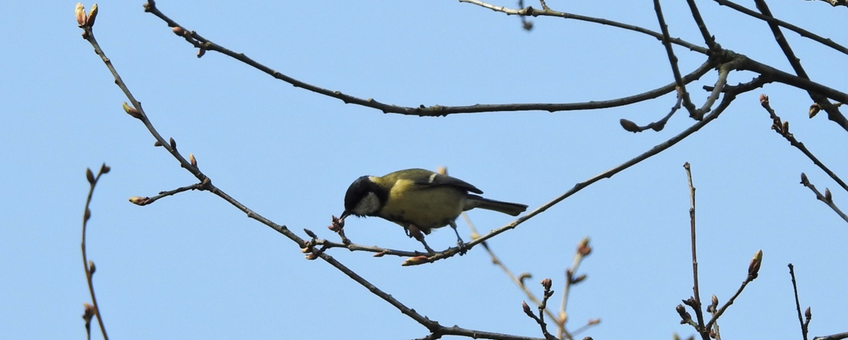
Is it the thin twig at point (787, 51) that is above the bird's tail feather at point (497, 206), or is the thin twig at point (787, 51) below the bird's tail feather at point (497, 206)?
below

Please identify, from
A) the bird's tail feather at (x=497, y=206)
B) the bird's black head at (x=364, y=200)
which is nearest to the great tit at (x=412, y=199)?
the bird's black head at (x=364, y=200)

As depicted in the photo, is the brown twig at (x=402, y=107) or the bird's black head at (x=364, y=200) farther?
the bird's black head at (x=364, y=200)

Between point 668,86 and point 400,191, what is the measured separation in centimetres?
407

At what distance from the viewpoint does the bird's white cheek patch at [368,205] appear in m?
7.52

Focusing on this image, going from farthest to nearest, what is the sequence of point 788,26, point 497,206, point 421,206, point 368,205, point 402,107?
point 497,206
point 368,205
point 421,206
point 788,26
point 402,107

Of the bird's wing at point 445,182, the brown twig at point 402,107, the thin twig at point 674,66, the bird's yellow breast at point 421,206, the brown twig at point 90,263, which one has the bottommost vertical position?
the brown twig at point 90,263

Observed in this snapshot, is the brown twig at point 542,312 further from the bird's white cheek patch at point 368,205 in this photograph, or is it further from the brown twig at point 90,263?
the bird's white cheek patch at point 368,205

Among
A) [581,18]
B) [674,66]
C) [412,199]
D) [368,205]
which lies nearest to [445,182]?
[412,199]

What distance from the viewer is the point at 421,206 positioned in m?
7.39

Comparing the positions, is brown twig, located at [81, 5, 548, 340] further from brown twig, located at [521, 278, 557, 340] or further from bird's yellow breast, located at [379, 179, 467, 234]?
bird's yellow breast, located at [379, 179, 467, 234]

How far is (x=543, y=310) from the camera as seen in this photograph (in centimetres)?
370

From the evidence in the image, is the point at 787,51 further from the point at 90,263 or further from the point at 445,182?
the point at 445,182

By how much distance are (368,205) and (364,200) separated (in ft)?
0.19

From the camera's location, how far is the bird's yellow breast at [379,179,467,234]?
24.2 feet
